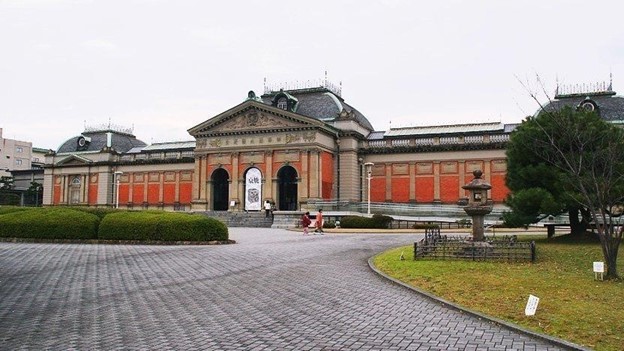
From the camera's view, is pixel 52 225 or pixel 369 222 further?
pixel 369 222

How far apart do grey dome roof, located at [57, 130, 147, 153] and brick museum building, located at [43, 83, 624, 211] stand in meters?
21.3

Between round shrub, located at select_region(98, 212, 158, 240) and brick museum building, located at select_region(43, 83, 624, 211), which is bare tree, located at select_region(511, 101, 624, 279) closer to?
round shrub, located at select_region(98, 212, 158, 240)

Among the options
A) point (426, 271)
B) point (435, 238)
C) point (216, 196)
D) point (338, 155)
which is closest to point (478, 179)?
point (435, 238)

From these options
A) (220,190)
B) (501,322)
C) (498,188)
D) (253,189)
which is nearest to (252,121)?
(253,189)

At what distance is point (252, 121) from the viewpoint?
54688 mm

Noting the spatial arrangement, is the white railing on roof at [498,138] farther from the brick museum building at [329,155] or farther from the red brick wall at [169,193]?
the red brick wall at [169,193]

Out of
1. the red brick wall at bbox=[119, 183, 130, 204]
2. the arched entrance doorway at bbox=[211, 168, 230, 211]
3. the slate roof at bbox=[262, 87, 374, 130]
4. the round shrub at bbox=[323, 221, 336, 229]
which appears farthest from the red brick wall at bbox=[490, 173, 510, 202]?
the red brick wall at bbox=[119, 183, 130, 204]

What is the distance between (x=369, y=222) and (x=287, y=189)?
51.9ft

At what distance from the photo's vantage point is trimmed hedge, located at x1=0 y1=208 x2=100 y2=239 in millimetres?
26344

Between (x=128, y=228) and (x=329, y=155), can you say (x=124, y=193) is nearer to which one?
(x=329, y=155)

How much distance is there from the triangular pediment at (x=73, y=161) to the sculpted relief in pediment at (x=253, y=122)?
25.2 meters

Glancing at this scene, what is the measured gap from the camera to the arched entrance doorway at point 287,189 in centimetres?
5419

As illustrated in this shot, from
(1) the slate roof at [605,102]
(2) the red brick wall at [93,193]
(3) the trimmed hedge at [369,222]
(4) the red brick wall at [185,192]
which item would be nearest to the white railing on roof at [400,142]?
Result: (1) the slate roof at [605,102]

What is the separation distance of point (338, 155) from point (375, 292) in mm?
42872
